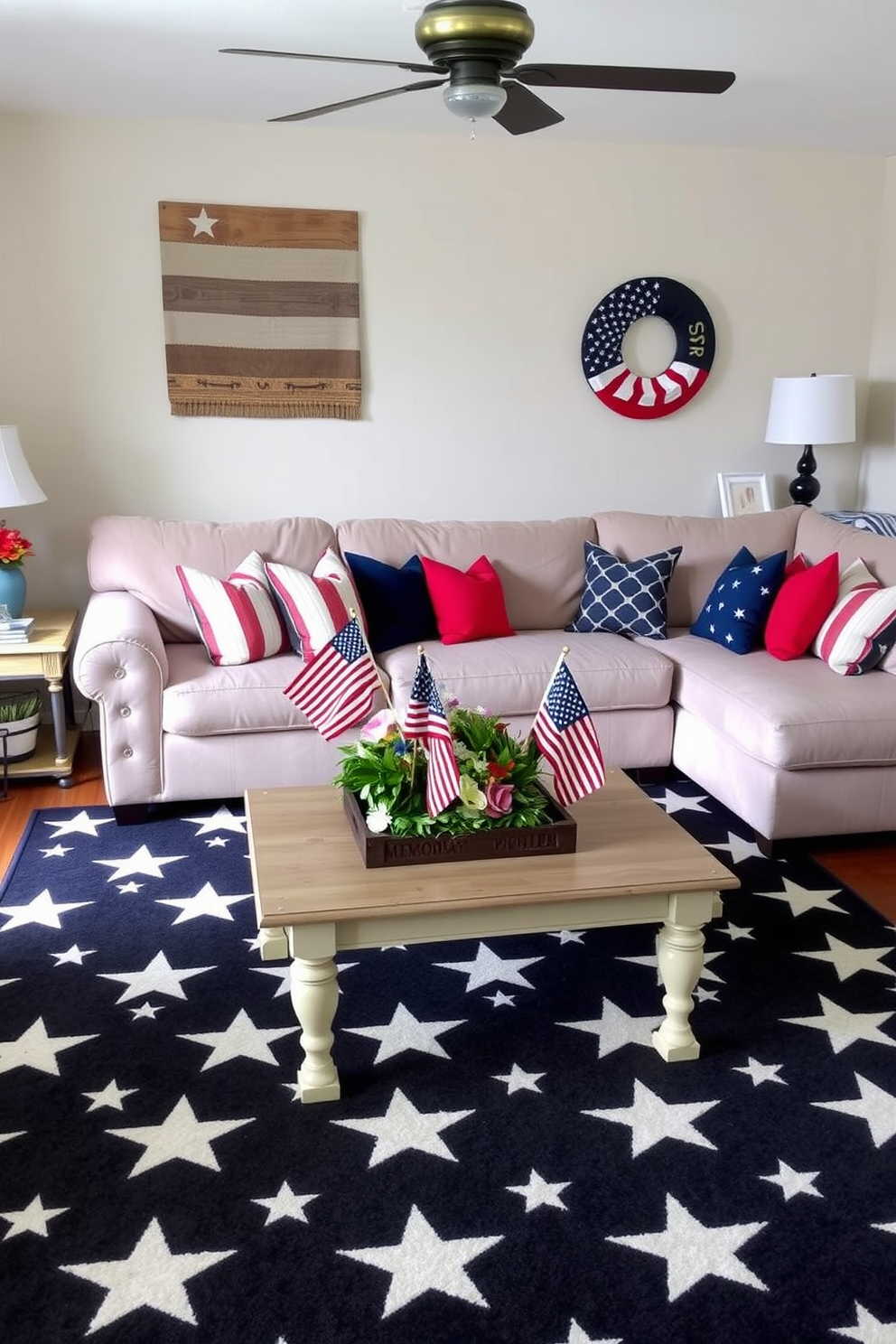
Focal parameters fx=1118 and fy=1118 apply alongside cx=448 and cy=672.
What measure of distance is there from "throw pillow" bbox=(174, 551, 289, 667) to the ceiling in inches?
66.7

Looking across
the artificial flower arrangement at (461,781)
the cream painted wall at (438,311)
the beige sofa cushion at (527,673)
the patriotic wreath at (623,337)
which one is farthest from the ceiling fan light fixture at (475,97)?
the patriotic wreath at (623,337)

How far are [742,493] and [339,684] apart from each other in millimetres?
3207

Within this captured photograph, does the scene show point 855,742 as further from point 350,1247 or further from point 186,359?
point 186,359

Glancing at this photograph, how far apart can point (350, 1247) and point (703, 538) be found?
3.36 m

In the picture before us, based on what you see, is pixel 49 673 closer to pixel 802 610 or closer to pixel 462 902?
pixel 462 902

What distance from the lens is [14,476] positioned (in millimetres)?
3986

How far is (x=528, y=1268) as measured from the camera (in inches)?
74.5

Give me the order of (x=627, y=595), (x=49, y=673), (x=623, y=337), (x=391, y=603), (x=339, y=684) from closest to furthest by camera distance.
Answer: (x=339, y=684), (x=49, y=673), (x=391, y=603), (x=627, y=595), (x=623, y=337)

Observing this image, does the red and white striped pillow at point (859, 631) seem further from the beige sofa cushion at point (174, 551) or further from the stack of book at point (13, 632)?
the stack of book at point (13, 632)

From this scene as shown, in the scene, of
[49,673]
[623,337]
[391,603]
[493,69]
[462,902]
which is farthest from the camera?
[623,337]

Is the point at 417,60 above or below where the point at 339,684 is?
above

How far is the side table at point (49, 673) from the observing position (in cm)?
390

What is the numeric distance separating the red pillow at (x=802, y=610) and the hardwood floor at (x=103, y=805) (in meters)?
0.74

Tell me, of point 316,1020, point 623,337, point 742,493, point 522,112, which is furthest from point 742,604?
point 316,1020
